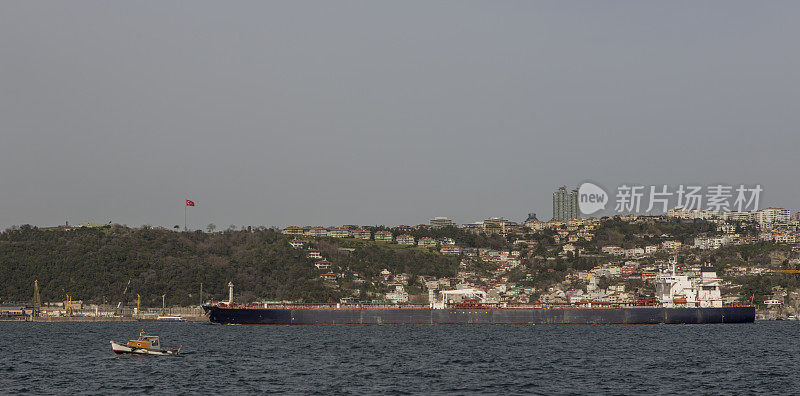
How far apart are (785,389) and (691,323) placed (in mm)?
74711

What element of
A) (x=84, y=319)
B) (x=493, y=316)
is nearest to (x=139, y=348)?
(x=493, y=316)

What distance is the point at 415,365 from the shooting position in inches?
2312

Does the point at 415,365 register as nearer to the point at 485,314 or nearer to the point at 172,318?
the point at 485,314

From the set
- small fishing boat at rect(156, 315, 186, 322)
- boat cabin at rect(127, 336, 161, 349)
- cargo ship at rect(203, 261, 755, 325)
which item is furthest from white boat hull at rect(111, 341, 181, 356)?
small fishing boat at rect(156, 315, 186, 322)

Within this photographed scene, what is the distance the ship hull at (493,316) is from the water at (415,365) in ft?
89.6

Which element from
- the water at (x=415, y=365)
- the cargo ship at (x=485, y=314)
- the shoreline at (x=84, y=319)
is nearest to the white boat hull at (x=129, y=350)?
the water at (x=415, y=365)

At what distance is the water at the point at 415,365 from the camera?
156 ft

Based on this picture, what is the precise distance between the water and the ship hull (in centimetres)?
2731

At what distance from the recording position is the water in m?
47.6

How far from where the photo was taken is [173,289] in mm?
194750

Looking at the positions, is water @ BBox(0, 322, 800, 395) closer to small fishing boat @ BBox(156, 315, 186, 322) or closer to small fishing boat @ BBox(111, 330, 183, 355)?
small fishing boat @ BBox(111, 330, 183, 355)

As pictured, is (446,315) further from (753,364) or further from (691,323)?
(753,364)

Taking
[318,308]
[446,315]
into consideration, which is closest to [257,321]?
[318,308]

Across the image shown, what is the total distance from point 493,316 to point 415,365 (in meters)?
61.4
